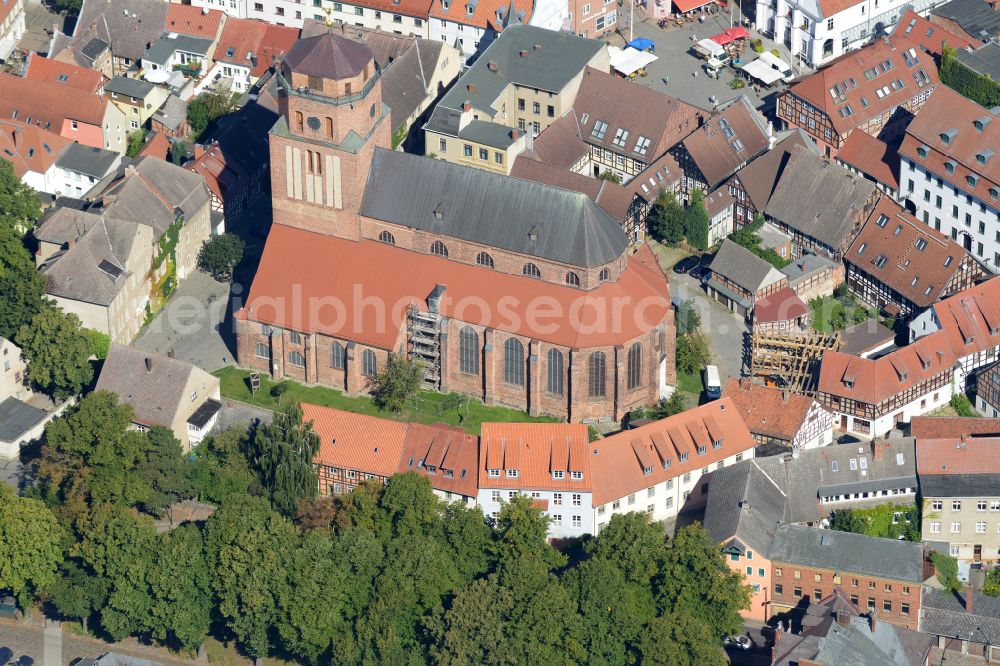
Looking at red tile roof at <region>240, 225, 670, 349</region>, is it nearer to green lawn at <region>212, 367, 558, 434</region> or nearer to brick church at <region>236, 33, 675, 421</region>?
brick church at <region>236, 33, 675, 421</region>

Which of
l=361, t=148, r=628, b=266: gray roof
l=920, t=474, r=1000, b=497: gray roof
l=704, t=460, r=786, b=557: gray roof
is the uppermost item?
l=361, t=148, r=628, b=266: gray roof

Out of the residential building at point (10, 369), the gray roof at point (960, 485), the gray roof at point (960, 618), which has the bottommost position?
the gray roof at point (960, 618)

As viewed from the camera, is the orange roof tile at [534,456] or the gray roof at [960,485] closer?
the orange roof tile at [534,456]

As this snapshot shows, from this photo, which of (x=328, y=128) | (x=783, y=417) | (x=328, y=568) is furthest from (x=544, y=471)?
(x=328, y=128)

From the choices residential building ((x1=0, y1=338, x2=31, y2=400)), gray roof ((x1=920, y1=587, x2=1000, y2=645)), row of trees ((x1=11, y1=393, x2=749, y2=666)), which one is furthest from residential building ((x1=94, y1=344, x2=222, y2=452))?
gray roof ((x1=920, y1=587, x2=1000, y2=645))

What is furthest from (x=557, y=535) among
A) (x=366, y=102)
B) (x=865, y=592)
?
(x=366, y=102)

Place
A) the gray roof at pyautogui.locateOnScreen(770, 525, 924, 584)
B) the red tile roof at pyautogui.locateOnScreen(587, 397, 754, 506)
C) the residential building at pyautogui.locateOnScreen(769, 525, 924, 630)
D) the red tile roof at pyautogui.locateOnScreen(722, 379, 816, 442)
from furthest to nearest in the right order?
the red tile roof at pyautogui.locateOnScreen(722, 379, 816, 442) < the red tile roof at pyautogui.locateOnScreen(587, 397, 754, 506) < the gray roof at pyautogui.locateOnScreen(770, 525, 924, 584) < the residential building at pyautogui.locateOnScreen(769, 525, 924, 630)

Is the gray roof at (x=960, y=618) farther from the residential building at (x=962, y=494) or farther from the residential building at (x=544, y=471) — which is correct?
the residential building at (x=544, y=471)

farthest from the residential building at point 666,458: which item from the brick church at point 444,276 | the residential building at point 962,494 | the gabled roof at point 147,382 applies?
the gabled roof at point 147,382
